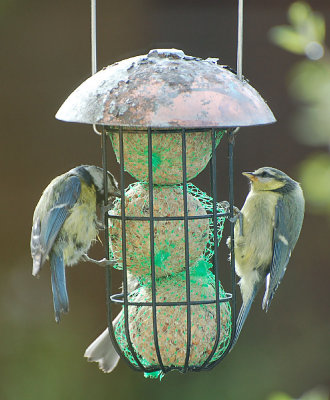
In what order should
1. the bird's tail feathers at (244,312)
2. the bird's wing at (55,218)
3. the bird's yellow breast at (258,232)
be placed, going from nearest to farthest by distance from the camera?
1. the bird's wing at (55,218)
2. the bird's tail feathers at (244,312)
3. the bird's yellow breast at (258,232)

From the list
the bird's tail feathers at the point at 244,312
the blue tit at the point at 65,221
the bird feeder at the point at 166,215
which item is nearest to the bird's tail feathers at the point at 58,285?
the blue tit at the point at 65,221

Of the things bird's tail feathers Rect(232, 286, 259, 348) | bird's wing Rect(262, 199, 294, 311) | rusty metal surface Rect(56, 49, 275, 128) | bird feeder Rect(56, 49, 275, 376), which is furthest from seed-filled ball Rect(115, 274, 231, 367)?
rusty metal surface Rect(56, 49, 275, 128)

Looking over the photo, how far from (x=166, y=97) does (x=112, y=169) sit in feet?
11.3

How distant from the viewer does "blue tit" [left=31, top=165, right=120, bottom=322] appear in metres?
3.50

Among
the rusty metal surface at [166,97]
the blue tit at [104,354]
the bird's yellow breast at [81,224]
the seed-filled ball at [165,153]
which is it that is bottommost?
the blue tit at [104,354]

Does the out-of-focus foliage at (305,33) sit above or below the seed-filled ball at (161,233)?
above

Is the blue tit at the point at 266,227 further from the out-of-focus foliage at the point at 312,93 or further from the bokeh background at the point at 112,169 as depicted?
the bokeh background at the point at 112,169

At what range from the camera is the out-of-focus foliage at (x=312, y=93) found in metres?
2.49

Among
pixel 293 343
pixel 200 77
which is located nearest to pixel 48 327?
pixel 293 343

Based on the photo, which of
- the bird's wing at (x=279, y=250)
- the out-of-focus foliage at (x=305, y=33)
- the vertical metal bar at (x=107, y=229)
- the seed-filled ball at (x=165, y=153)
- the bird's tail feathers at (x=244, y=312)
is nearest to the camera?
the out-of-focus foliage at (x=305, y=33)

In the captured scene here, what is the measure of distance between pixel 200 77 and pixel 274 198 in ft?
4.05

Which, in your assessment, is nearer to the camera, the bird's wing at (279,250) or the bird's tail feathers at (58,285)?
the bird's tail feathers at (58,285)

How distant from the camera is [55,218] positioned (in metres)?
3.53

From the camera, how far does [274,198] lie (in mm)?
3971
